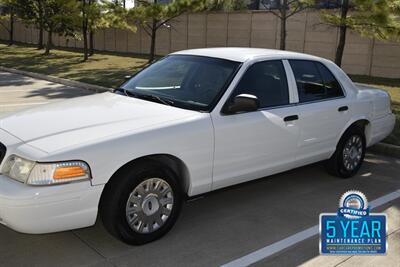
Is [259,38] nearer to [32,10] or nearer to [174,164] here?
[32,10]

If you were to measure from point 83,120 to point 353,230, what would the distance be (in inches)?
93.8

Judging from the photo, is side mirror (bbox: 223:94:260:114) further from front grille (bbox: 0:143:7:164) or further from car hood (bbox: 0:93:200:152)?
front grille (bbox: 0:143:7:164)

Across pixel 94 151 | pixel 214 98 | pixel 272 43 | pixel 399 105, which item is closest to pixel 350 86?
pixel 214 98

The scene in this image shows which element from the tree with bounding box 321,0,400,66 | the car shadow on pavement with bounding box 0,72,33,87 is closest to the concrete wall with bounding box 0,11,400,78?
the tree with bounding box 321,0,400,66

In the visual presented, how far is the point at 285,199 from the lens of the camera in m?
5.05

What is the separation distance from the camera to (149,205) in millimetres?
3830

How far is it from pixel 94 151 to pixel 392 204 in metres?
3.25

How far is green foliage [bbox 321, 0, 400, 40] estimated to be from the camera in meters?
10.2

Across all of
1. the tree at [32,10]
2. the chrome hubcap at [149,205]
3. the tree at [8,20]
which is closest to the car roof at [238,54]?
the chrome hubcap at [149,205]

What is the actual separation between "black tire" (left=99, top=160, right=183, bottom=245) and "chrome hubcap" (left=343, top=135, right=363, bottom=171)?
2.69m

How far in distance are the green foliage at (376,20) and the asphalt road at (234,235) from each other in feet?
18.5

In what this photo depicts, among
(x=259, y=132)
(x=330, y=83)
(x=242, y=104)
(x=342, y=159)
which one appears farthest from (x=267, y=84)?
(x=342, y=159)

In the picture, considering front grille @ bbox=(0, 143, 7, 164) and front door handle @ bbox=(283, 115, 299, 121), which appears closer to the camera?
front grille @ bbox=(0, 143, 7, 164)

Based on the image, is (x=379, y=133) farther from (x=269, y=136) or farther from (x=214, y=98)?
(x=214, y=98)
